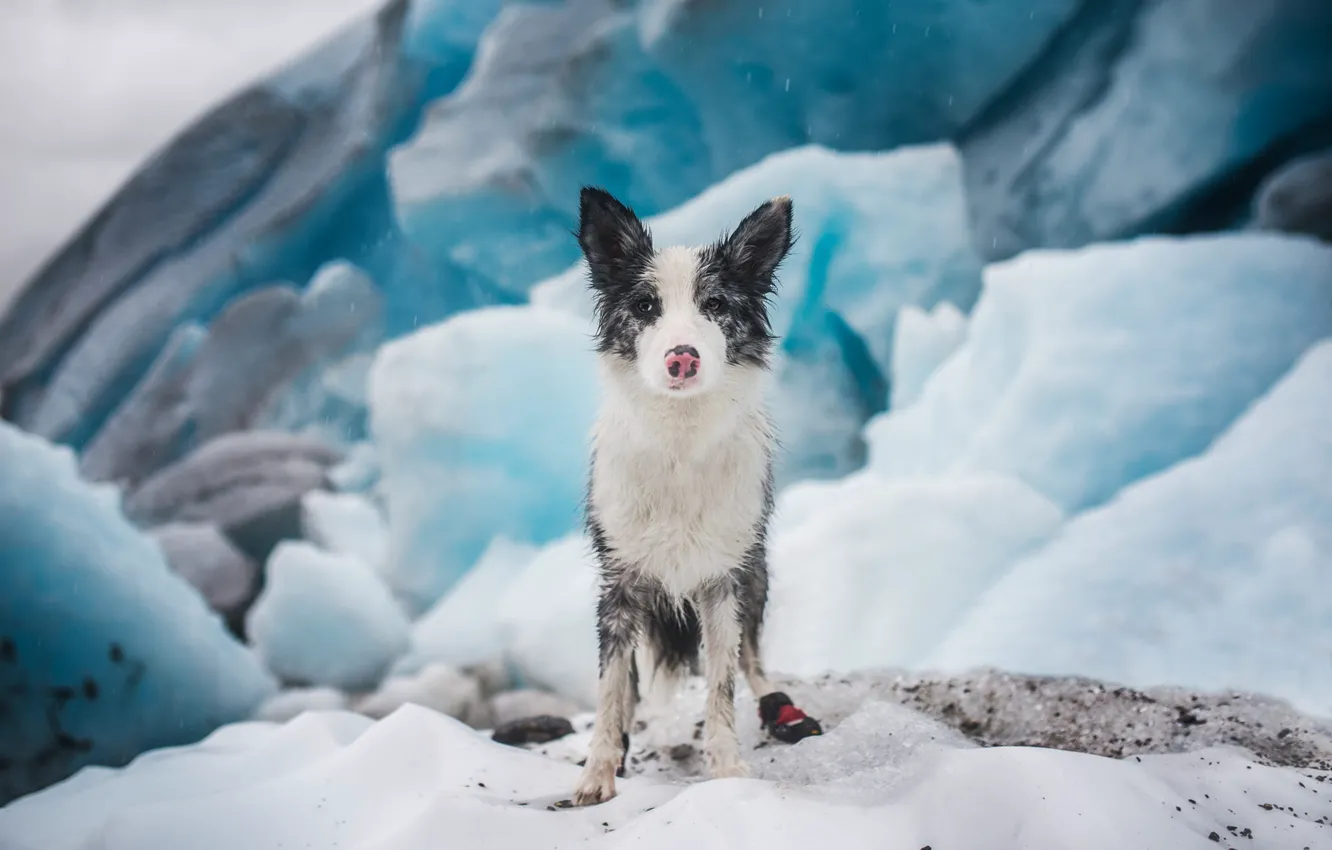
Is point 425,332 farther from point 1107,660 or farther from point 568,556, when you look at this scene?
point 1107,660

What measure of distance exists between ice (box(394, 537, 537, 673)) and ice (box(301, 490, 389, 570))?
1844 millimetres

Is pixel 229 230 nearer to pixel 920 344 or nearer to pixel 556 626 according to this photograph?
pixel 556 626

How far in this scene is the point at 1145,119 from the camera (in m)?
6.73

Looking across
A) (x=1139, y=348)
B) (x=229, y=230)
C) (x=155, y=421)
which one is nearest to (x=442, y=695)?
(x=1139, y=348)

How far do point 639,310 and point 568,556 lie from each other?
501cm

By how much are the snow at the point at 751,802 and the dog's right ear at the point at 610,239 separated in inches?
57.1

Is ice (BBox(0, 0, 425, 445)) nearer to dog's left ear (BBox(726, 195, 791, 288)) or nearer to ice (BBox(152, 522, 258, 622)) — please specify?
ice (BBox(152, 522, 258, 622))

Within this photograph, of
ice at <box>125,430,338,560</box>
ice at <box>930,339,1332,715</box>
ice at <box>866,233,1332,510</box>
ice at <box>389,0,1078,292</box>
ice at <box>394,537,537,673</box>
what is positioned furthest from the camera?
ice at <box>125,430,338,560</box>

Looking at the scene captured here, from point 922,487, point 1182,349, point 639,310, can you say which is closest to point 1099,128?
point 1182,349

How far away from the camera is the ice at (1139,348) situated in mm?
5438

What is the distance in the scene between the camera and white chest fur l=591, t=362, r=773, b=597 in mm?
2434

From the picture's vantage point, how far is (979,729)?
113 inches

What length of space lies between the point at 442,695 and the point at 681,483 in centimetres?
475

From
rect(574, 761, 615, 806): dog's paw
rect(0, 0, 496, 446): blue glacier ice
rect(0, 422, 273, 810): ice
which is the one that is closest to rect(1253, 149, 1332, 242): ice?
rect(574, 761, 615, 806): dog's paw
